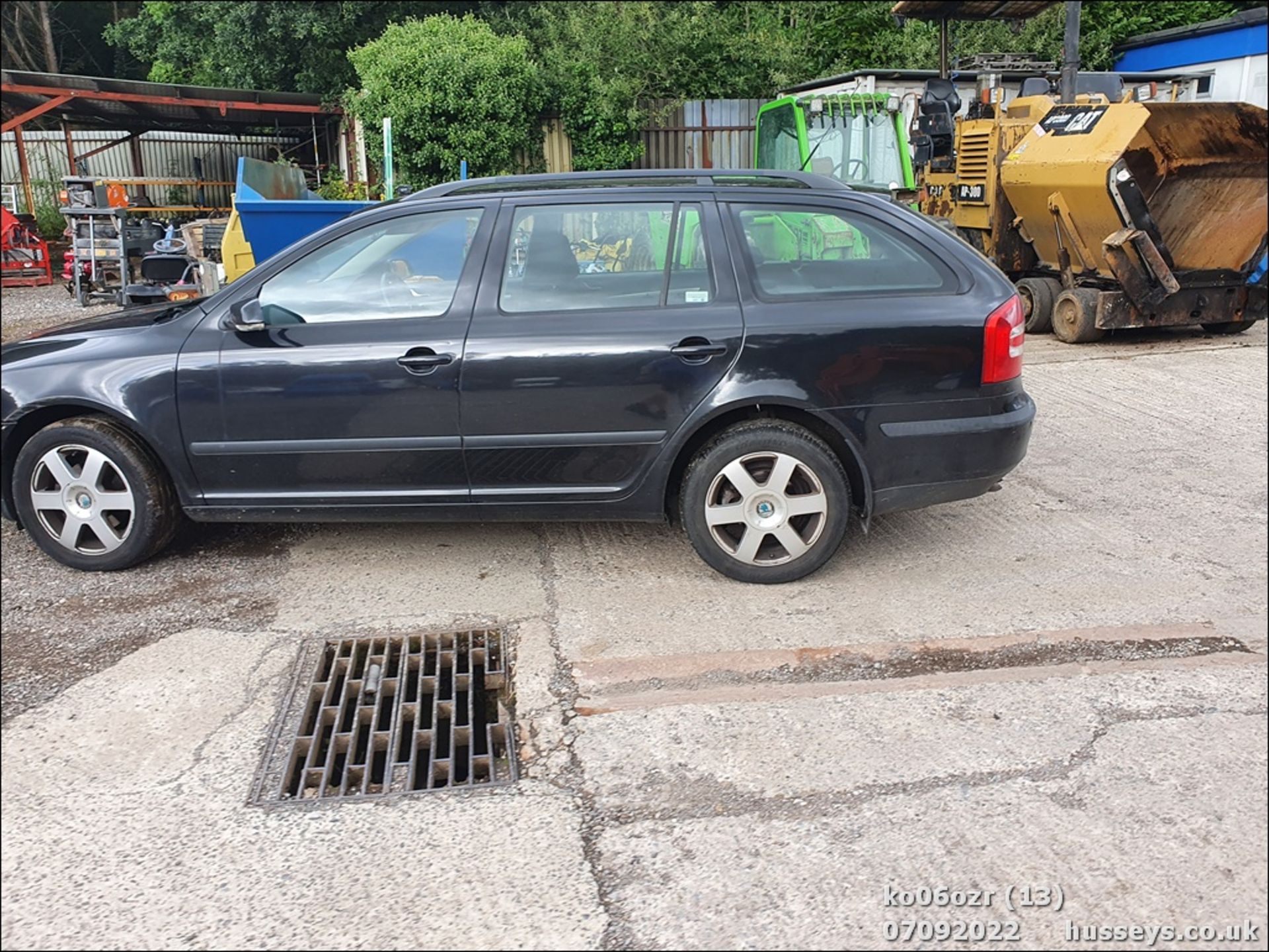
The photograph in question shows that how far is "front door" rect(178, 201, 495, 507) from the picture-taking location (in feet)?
14.5

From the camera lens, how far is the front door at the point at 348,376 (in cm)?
443

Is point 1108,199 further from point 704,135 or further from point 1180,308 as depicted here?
point 704,135

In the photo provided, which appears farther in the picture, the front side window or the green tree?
the green tree

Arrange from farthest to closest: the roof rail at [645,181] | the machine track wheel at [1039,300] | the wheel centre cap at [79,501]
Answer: the machine track wheel at [1039,300], the roof rail at [645,181], the wheel centre cap at [79,501]

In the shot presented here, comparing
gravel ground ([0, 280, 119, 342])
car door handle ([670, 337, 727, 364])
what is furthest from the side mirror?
gravel ground ([0, 280, 119, 342])

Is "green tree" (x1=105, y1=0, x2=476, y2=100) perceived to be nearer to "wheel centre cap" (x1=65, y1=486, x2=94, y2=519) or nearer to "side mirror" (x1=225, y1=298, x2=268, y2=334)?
"side mirror" (x1=225, y1=298, x2=268, y2=334)

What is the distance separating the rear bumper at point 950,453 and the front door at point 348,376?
186 centimetres

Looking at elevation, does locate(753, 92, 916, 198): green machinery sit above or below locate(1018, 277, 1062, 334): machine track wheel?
above

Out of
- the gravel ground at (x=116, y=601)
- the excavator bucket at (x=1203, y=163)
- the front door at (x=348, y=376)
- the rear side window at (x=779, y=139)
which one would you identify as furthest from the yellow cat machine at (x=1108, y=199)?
the gravel ground at (x=116, y=601)

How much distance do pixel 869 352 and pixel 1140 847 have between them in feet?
7.17

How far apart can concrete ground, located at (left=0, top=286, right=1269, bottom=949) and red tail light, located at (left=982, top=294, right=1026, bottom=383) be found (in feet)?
3.04

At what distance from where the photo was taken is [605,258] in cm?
461

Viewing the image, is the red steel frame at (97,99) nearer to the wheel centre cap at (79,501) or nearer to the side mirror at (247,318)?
the wheel centre cap at (79,501)

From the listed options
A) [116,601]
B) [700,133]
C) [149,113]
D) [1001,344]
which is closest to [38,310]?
[149,113]
